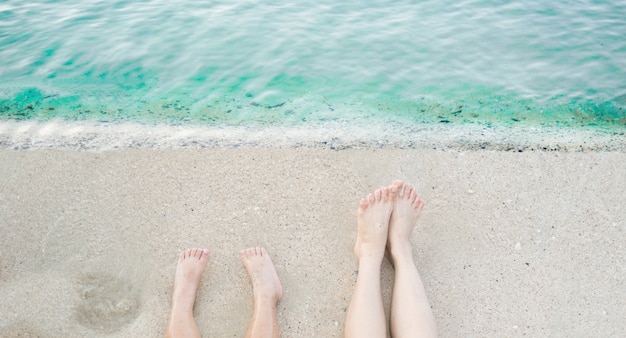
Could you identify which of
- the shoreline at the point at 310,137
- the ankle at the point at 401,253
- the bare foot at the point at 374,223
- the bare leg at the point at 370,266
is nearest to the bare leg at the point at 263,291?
the bare leg at the point at 370,266

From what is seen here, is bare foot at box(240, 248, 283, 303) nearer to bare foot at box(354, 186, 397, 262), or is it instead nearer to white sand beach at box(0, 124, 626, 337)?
white sand beach at box(0, 124, 626, 337)

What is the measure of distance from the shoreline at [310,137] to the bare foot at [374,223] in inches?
36.8

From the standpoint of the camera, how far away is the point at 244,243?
2.98 m

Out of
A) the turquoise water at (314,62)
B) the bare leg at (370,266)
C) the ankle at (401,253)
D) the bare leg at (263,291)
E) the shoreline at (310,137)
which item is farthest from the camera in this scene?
the turquoise water at (314,62)

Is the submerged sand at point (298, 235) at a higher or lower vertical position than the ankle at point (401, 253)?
lower

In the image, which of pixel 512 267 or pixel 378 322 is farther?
pixel 512 267

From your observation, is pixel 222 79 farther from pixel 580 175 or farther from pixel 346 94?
pixel 580 175

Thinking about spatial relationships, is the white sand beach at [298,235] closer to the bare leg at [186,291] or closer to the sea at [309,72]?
the bare leg at [186,291]

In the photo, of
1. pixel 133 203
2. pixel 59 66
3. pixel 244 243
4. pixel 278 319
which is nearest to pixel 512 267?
pixel 278 319

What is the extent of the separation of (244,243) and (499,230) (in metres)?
1.57

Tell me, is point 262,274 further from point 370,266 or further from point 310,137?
point 310,137

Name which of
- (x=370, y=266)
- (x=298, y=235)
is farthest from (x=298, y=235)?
(x=370, y=266)

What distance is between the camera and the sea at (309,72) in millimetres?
4262

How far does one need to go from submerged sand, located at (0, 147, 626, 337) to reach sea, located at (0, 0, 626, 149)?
46 centimetres
